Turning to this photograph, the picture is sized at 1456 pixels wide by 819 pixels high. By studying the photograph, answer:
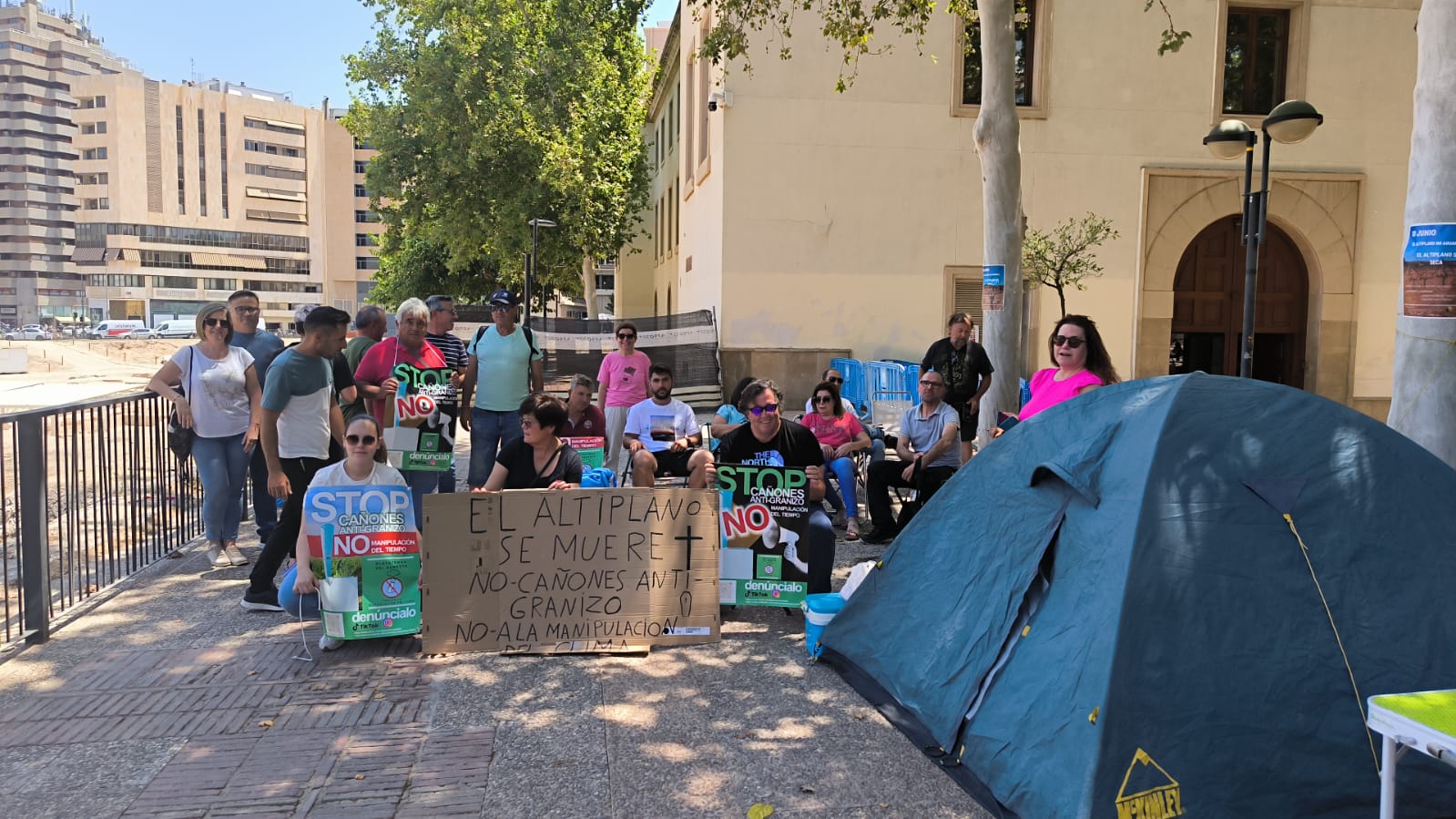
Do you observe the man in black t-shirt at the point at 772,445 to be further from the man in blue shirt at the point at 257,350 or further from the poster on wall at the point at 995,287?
the man in blue shirt at the point at 257,350

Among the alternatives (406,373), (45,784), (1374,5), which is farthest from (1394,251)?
(45,784)

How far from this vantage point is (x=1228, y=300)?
17.5 m

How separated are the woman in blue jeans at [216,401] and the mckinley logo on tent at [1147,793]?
231 inches

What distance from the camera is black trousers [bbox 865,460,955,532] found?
775cm

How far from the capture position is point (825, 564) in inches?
235

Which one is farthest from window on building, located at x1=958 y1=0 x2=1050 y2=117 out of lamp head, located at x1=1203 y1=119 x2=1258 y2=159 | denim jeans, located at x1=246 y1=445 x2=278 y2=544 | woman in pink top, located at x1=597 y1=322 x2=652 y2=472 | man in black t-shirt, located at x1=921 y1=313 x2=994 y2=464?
denim jeans, located at x1=246 y1=445 x2=278 y2=544

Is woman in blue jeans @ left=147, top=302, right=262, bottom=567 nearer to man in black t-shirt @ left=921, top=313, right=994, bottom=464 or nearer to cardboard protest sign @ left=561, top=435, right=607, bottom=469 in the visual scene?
cardboard protest sign @ left=561, top=435, right=607, bottom=469

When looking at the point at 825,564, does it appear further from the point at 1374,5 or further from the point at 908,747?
the point at 1374,5

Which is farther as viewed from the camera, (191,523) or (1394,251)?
(1394,251)

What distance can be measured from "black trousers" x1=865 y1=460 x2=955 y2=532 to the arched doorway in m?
11.6

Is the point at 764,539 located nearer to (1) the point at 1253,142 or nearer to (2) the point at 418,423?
(2) the point at 418,423

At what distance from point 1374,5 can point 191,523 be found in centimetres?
1957

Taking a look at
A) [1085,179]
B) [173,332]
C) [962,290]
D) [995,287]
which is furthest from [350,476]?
[173,332]

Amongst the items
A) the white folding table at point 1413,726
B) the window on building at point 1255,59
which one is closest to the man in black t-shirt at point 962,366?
the white folding table at point 1413,726
